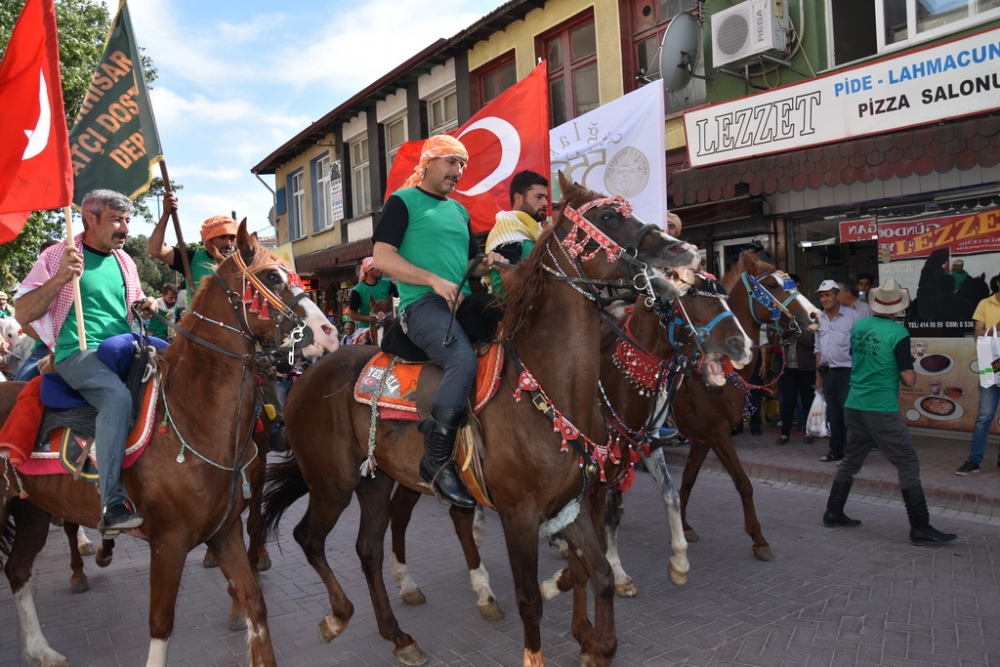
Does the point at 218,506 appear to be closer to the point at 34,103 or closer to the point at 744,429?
the point at 34,103

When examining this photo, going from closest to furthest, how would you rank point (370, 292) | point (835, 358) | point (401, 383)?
point (401, 383) → point (835, 358) → point (370, 292)

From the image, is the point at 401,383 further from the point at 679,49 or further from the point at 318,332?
the point at 679,49

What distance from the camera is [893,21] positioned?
9.28m

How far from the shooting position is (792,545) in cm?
598

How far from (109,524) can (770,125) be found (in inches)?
320

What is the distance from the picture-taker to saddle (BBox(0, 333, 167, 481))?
3793 millimetres

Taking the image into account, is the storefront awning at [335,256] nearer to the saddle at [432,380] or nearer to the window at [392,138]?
the window at [392,138]

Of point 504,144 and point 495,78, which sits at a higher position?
point 495,78

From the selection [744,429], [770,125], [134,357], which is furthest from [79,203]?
[744,429]

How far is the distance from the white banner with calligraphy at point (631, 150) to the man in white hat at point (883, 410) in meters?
2.02

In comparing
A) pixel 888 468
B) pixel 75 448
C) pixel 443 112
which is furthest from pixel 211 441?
pixel 443 112

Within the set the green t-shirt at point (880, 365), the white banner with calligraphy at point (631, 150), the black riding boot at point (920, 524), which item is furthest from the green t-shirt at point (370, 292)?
the black riding boot at point (920, 524)

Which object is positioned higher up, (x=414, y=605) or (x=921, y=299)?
(x=921, y=299)

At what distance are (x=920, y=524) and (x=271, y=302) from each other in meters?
5.34
